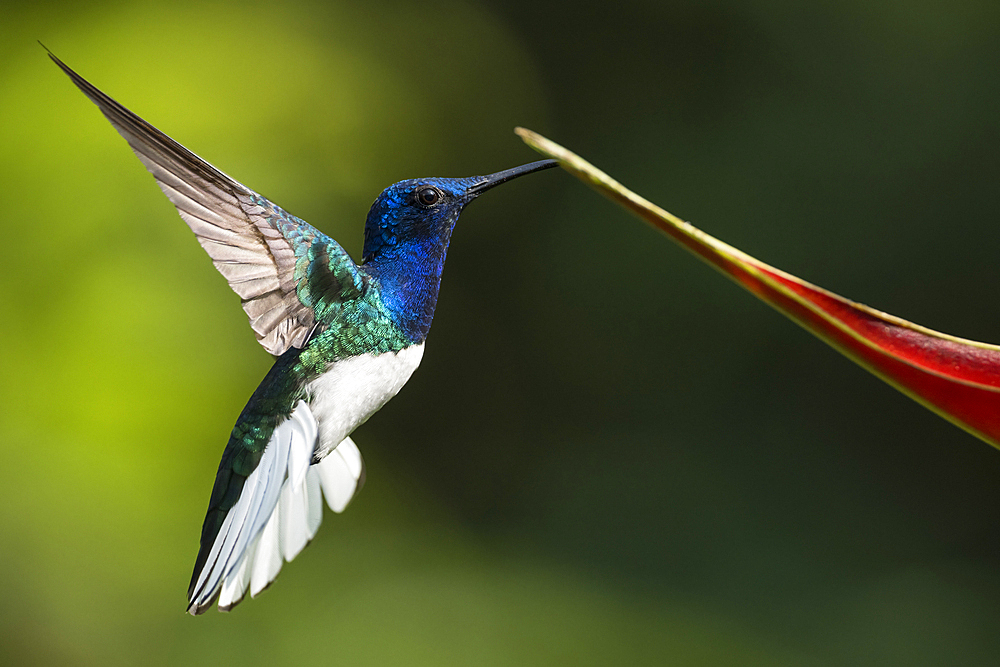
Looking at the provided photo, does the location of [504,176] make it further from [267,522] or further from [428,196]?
[267,522]

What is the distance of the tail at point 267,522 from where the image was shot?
15.9 inches

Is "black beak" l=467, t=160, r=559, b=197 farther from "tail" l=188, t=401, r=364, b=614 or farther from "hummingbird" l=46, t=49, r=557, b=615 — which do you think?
"tail" l=188, t=401, r=364, b=614

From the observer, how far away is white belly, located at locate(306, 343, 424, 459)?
1.41ft

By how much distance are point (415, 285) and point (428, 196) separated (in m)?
0.05

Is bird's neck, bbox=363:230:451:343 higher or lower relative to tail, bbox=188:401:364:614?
higher

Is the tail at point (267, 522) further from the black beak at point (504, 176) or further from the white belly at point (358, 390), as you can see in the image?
the black beak at point (504, 176)

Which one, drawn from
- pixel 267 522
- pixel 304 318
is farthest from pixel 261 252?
pixel 267 522

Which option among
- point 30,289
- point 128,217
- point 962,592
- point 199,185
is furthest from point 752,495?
point 199,185

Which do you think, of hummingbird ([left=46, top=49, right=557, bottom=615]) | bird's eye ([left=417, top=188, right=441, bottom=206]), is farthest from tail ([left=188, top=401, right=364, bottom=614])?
bird's eye ([left=417, top=188, right=441, bottom=206])

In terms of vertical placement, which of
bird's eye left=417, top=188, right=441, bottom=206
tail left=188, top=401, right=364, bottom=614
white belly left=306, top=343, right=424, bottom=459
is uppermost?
bird's eye left=417, top=188, right=441, bottom=206

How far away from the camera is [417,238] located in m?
0.46

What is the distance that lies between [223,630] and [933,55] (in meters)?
1.77

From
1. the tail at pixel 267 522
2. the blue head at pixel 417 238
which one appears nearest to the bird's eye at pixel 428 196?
the blue head at pixel 417 238

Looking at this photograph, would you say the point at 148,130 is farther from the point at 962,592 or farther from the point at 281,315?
the point at 962,592
